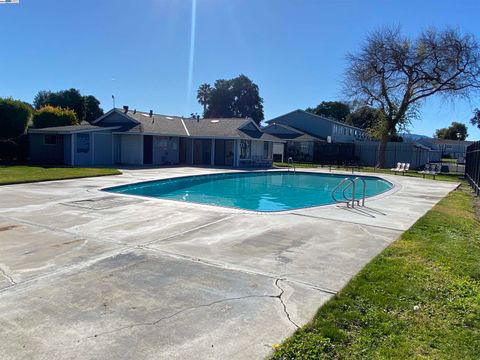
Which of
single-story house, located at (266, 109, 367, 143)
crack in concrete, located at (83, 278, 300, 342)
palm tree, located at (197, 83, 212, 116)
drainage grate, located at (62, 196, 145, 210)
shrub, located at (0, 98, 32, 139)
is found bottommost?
crack in concrete, located at (83, 278, 300, 342)

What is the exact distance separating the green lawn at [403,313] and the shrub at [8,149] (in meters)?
25.2

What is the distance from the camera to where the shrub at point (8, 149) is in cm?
2430

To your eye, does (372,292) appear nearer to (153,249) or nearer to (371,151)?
(153,249)

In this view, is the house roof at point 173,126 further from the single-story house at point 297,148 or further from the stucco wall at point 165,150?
the single-story house at point 297,148

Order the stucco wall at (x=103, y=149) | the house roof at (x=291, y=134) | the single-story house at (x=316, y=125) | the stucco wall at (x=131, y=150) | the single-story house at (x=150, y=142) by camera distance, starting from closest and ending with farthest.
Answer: the single-story house at (x=150, y=142) → the stucco wall at (x=103, y=149) → the stucco wall at (x=131, y=150) → the house roof at (x=291, y=134) → the single-story house at (x=316, y=125)

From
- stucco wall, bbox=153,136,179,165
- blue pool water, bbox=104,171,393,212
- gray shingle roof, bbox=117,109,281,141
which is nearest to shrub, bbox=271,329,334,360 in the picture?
blue pool water, bbox=104,171,393,212

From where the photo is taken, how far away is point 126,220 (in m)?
8.47

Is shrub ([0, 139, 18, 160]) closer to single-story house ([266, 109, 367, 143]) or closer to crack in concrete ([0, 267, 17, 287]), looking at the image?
crack in concrete ([0, 267, 17, 287])

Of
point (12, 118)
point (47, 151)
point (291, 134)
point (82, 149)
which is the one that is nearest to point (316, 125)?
point (291, 134)

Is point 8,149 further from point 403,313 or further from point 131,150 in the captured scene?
point 403,313

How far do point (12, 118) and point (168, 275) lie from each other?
2522 centimetres

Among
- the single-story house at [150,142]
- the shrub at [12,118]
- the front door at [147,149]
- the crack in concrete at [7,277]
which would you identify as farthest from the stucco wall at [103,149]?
the crack in concrete at [7,277]

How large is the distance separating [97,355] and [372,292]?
303 centimetres

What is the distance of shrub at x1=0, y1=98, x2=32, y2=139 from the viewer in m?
25.0
